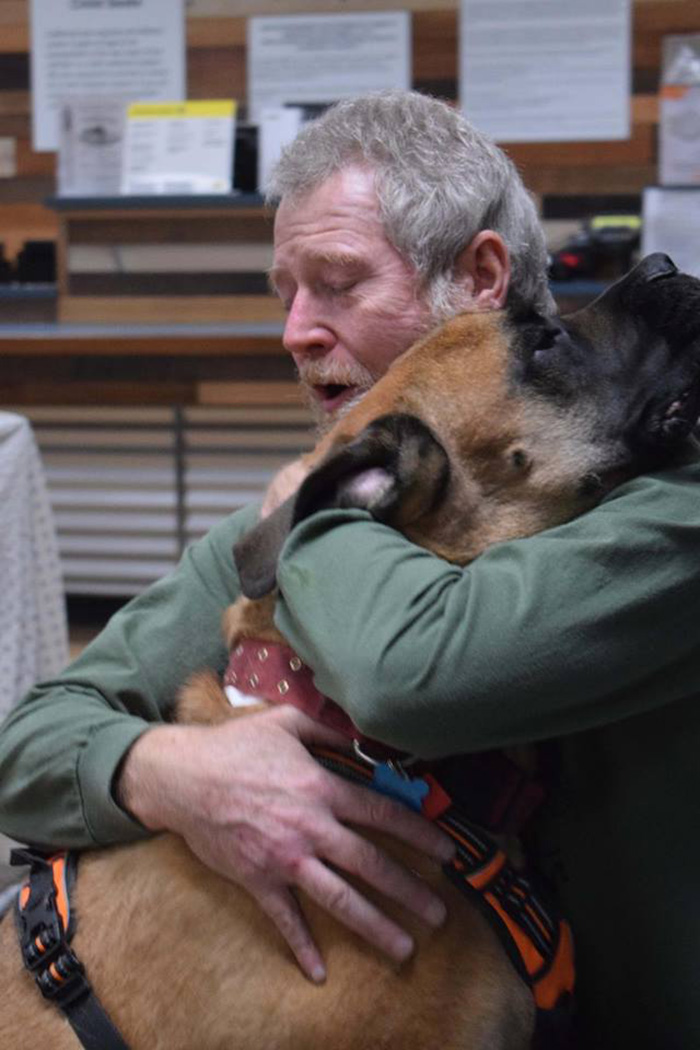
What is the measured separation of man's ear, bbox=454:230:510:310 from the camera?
1.37m

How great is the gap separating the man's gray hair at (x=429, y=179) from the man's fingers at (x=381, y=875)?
0.57m

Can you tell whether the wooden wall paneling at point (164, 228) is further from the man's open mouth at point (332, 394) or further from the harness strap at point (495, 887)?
the harness strap at point (495, 887)

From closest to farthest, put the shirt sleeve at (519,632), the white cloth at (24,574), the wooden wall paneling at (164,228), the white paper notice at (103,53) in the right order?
the shirt sleeve at (519,632)
the white cloth at (24,574)
the wooden wall paneling at (164,228)
the white paper notice at (103,53)

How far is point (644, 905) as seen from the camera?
1084 mm

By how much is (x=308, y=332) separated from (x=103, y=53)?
2.57 m

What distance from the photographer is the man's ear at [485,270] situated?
137 centimetres

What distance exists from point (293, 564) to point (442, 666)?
0.59ft

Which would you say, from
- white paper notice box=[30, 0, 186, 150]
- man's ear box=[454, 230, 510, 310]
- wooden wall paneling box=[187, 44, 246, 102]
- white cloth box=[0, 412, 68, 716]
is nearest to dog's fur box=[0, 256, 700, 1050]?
man's ear box=[454, 230, 510, 310]

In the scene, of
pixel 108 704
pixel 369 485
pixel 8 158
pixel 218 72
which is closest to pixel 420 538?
pixel 369 485

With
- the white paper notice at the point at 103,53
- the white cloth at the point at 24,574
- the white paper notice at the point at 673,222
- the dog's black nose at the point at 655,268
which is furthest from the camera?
the white paper notice at the point at 103,53

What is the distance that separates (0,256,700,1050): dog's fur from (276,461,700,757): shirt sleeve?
14cm

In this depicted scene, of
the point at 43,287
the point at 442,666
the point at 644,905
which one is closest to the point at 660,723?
the point at 644,905

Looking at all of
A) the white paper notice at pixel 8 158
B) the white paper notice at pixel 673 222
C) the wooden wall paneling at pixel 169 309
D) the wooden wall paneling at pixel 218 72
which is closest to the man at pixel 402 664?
the white paper notice at pixel 673 222

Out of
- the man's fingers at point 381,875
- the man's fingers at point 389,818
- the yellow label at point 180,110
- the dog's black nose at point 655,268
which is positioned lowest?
the man's fingers at point 381,875
